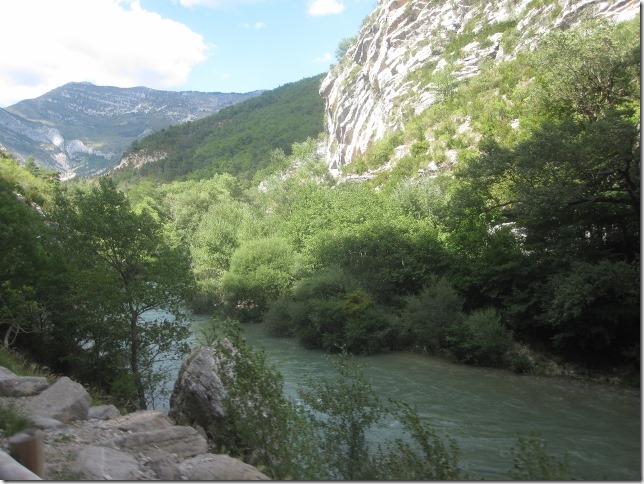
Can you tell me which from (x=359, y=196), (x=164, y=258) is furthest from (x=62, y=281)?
(x=359, y=196)

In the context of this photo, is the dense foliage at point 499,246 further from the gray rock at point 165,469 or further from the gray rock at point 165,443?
the gray rock at point 165,469

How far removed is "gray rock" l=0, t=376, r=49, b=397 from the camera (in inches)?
403

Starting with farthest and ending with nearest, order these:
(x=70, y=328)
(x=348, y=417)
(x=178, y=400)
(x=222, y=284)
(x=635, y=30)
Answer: (x=222, y=284)
(x=635, y=30)
(x=70, y=328)
(x=178, y=400)
(x=348, y=417)

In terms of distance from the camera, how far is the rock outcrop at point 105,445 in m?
6.91

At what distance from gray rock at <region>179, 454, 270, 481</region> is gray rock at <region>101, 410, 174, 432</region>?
2092mm

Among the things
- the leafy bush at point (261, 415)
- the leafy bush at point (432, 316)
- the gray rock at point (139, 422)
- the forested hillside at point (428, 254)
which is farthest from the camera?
the leafy bush at point (432, 316)

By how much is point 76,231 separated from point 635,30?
1200 inches

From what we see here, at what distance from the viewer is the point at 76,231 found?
1920 cm

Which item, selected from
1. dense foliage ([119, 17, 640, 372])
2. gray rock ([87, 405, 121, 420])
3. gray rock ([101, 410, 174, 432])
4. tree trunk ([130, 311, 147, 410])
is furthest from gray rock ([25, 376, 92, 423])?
tree trunk ([130, 311, 147, 410])

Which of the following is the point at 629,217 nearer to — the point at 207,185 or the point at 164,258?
the point at 164,258

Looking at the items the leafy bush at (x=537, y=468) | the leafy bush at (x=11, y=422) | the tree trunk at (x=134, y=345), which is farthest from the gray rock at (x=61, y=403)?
the leafy bush at (x=537, y=468)

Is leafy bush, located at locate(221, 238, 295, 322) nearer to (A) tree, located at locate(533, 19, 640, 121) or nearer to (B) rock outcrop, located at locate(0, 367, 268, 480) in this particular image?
(A) tree, located at locate(533, 19, 640, 121)

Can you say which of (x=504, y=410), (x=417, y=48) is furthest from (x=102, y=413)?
(x=417, y=48)

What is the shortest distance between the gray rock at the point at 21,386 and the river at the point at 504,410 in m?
6.89
